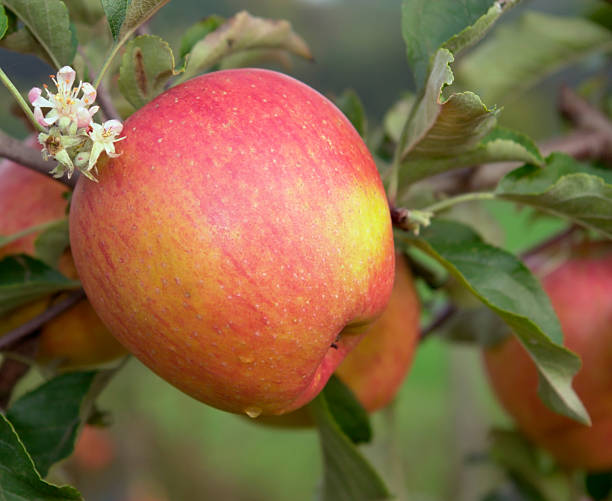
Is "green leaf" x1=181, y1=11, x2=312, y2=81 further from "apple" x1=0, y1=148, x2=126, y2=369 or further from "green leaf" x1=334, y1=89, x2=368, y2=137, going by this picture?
"apple" x1=0, y1=148, x2=126, y2=369

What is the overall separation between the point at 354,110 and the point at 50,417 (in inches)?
17.8

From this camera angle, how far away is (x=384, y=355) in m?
0.91

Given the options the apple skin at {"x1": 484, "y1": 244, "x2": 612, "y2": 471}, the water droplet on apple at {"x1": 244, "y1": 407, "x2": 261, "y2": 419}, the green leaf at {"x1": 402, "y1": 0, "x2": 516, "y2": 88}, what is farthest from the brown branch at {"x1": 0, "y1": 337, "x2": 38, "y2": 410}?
the apple skin at {"x1": 484, "y1": 244, "x2": 612, "y2": 471}

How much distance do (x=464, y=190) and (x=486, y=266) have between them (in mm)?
369

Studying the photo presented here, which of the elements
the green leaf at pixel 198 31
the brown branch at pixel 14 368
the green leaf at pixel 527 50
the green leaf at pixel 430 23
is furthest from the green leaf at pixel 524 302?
the green leaf at pixel 527 50

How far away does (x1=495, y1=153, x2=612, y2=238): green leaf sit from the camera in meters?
0.62

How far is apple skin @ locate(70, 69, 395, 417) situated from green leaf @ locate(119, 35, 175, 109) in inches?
1.6

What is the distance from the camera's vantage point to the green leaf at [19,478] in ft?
1.69

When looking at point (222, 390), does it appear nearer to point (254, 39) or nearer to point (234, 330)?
point (234, 330)

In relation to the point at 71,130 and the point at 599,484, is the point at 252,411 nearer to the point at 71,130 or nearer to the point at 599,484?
the point at 71,130

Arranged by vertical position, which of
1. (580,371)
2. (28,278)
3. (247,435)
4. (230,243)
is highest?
(230,243)

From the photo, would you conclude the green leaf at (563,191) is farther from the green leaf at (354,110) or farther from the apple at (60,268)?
the apple at (60,268)

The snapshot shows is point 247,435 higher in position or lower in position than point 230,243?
lower

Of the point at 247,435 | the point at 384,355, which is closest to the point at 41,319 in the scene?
the point at 384,355
